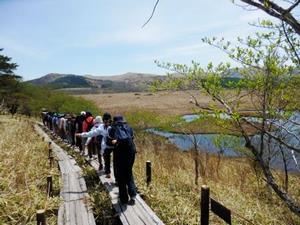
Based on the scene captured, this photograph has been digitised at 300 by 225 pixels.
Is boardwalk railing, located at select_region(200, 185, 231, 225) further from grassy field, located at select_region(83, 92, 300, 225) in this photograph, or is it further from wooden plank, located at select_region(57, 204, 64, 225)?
wooden plank, located at select_region(57, 204, 64, 225)

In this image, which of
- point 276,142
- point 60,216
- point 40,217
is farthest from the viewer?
point 276,142

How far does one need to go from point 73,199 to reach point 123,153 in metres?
2.11

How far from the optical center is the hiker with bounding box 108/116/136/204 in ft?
23.4

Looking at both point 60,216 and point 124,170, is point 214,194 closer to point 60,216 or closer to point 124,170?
point 124,170

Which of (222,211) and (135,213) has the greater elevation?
(222,211)

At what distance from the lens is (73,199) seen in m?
8.40

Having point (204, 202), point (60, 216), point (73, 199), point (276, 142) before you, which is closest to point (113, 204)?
point (60, 216)

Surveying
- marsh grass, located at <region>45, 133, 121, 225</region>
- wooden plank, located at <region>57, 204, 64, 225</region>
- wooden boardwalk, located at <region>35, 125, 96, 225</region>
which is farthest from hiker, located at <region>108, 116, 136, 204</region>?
wooden plank, located at <region>57, 204, 64, 225</region>

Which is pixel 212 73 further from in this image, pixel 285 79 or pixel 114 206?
pixel 114 206

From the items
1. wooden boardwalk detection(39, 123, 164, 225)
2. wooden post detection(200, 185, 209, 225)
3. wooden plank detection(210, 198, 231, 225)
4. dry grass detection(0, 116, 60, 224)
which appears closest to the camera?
wooden plank detection(210, 198, 231, 225)

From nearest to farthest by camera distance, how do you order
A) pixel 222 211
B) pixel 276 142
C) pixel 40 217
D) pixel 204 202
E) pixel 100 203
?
pixel 222 211 → pixel 40 217 → pixel 204 202 → pixel 100 203 → pixel 276 142

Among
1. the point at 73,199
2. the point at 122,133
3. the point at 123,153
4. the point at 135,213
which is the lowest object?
the point at 73,199

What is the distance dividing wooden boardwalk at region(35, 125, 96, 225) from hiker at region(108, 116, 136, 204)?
0.82 metres

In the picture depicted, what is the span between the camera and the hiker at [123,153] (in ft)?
23.4
